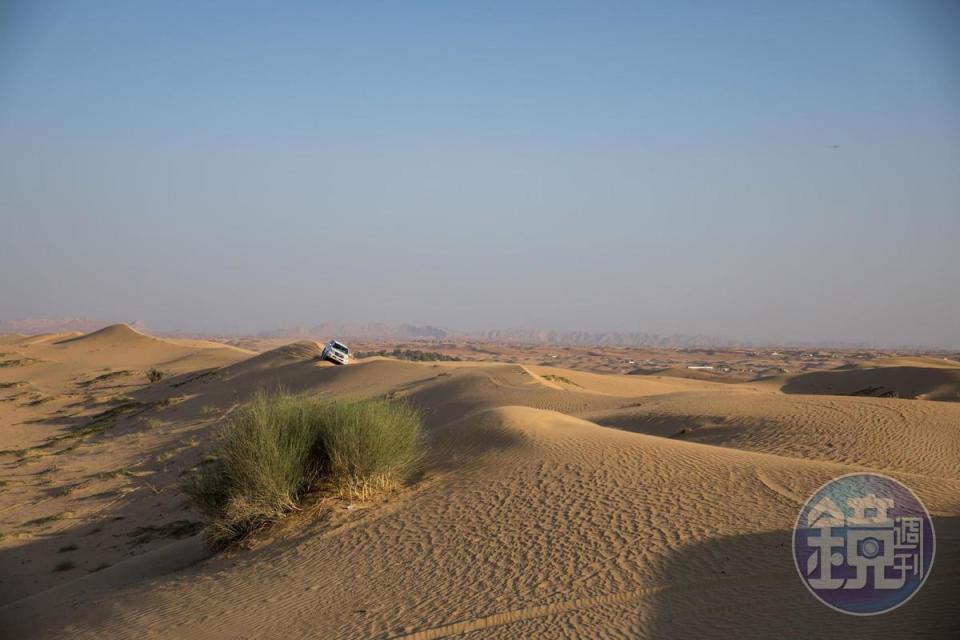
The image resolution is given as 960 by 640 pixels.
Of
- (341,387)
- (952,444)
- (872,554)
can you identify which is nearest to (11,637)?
(872,554)

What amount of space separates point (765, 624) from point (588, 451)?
16.8ft

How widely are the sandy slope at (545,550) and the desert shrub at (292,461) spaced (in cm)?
51

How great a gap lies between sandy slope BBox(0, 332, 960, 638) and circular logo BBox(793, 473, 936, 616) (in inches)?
6.0

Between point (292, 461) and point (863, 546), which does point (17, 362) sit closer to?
point (292, 461)

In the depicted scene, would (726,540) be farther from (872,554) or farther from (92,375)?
(92,375)

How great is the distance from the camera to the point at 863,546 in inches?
256

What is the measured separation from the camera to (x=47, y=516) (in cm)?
1369

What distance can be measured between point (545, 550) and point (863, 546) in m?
3.11

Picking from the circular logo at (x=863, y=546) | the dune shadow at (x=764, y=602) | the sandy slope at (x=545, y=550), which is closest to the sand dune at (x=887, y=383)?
the sandy slope at (x=545, y=550)

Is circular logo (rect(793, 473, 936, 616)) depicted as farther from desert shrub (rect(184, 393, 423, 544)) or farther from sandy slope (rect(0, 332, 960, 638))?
desert shrub (rect(184, 393, 423, 544))

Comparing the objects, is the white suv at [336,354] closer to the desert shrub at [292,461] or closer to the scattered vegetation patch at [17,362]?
the desert shrub at [292,461]

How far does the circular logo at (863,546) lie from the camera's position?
18.5 ft

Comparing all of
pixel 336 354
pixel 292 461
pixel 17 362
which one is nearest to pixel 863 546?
pixel 292 461

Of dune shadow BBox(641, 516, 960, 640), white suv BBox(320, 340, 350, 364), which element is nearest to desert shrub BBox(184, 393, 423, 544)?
dune shadow BBox(641, 516, 960, 640)
